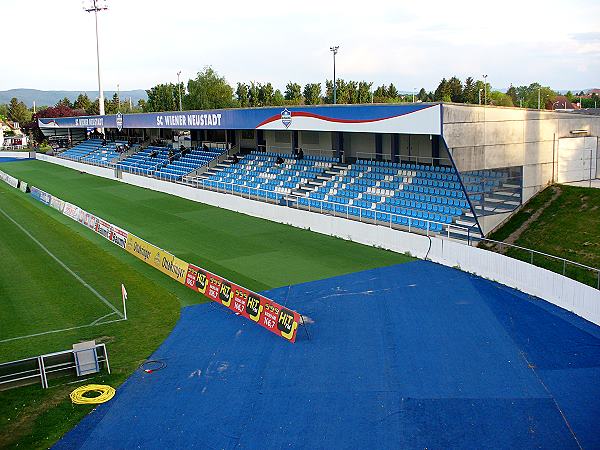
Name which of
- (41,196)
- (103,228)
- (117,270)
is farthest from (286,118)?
(41,196)

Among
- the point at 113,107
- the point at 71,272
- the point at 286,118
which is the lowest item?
the point at 71,272

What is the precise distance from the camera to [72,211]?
133 feet

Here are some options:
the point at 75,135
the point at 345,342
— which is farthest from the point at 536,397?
the point at 75,135

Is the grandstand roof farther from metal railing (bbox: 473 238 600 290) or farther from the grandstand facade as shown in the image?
metal railing (bbox: 473 238 600 290)

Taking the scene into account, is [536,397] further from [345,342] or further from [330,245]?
[330,245]

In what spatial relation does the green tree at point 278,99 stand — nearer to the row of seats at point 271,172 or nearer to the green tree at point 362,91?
the green tree at point 362,91

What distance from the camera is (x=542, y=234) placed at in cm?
2725

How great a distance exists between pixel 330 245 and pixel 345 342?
1227cm

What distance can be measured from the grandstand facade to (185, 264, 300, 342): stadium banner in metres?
10.4

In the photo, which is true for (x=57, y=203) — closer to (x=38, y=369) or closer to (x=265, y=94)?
(x=38, y=369)

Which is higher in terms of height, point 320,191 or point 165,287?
point 320,191

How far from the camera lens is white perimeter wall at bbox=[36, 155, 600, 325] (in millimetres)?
19625

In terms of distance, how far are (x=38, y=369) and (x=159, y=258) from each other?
35.2 ft

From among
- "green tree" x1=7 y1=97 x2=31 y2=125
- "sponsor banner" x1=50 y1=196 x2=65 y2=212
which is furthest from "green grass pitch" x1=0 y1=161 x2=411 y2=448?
"green tree" x1=7 y1=97 x2=31 y2=125
